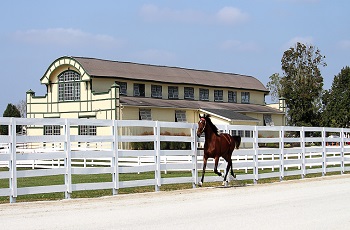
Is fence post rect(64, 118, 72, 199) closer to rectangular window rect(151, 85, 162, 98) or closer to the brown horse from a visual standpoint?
the brown horse

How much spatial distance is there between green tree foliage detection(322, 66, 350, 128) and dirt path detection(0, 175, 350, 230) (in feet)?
196

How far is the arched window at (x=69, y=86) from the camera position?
165 feet

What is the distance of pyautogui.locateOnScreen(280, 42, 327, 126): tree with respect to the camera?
7346cm

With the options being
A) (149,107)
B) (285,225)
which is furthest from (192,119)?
(285,225)

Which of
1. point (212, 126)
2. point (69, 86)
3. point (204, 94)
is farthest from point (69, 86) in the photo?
point (212, 126)

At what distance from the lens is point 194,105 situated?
181 ft

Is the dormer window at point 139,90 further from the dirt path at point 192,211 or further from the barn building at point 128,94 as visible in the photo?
the dirt path at point 192,211

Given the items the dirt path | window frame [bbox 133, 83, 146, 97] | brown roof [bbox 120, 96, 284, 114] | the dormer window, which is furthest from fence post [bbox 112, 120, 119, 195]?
the dormer window

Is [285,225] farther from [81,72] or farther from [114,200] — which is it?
[81,72]

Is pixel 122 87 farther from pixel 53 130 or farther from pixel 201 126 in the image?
pixel 201 126

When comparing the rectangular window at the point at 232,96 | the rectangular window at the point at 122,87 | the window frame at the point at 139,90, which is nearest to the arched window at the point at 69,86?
the rectangular window at the point at 122,87

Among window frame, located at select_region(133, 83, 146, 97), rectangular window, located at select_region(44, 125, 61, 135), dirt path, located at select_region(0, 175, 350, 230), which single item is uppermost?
window frame, located at select_region(133, 83, 146, 97)

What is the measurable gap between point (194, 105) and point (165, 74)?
14.7 feet

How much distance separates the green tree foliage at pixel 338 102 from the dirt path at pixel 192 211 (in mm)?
59865
